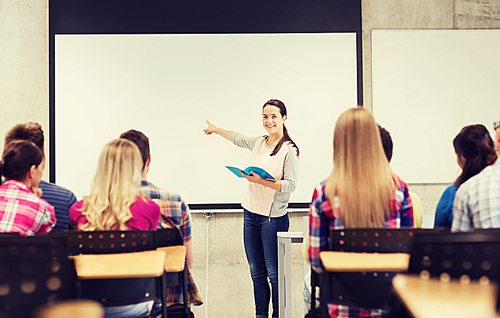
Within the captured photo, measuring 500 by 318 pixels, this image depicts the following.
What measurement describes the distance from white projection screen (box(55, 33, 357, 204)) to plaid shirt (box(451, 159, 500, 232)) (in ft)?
7.81

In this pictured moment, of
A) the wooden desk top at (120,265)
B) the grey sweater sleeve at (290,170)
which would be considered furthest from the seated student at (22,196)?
the grey sweater sleeve at (290,170)

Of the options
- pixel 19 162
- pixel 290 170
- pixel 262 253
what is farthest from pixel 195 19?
pixel 19 162

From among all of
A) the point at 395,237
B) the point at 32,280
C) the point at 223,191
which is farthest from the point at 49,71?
the point at 395,237

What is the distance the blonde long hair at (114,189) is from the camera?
1600 millimetres

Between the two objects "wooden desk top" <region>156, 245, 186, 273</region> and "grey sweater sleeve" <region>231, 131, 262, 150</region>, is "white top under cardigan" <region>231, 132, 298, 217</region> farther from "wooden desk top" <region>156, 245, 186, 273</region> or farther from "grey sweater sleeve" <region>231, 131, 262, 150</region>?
"wooden desk top" <region>156, 245, 186, 273</region>

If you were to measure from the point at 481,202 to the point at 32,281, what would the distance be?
5.26ft

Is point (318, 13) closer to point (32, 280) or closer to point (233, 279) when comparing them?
point (233, 279)

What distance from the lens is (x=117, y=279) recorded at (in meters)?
1.48

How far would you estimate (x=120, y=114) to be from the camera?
3941 mm

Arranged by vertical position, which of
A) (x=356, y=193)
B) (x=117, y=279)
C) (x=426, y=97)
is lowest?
(x=117, y=279)

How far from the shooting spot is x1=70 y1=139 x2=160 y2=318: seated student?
160 centimetres

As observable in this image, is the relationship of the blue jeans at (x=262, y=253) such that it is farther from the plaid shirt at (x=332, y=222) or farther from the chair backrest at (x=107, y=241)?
the chair backrest at (x=107, y=241)

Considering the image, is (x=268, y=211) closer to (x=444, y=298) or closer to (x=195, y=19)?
(x=444, y=298)

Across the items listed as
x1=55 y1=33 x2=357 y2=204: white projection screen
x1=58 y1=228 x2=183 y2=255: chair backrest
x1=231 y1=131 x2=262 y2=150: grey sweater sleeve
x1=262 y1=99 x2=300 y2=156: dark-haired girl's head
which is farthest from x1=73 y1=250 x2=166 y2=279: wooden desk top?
x1=55 y1=33 x2=357 y2=204: white projection screen
